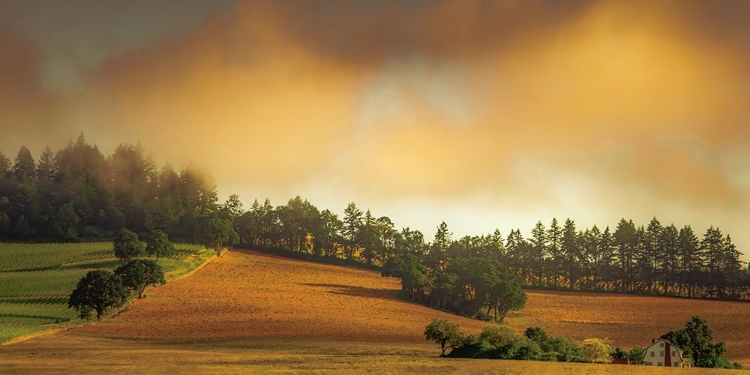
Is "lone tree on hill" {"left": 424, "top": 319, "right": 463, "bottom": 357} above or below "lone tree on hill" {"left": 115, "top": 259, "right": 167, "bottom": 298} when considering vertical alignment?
below

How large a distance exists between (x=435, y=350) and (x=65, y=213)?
147 meters

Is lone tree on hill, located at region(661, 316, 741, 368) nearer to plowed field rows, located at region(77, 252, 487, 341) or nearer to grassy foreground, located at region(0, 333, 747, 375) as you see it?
grassy foreground, located at region(0, 333, 747, 375)

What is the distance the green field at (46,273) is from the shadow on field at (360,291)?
30.6m

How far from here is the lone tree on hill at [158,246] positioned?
5851 inches

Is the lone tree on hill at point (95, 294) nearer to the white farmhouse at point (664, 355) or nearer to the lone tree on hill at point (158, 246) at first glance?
the lone tree on hill at point (158, 246)

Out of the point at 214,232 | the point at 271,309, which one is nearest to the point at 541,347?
the point at 271,309

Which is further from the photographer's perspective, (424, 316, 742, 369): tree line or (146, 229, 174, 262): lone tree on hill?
(146, 229, 174, 262): lone tree on hill

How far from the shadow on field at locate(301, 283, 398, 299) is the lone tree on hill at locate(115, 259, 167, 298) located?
117ft

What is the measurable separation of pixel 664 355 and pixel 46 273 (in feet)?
400

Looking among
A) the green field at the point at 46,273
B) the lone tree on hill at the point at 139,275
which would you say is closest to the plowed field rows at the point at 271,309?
the lone tree on hill at the point at 139,275

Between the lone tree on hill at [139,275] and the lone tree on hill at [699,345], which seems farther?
the lone tree on hill at [139,275]

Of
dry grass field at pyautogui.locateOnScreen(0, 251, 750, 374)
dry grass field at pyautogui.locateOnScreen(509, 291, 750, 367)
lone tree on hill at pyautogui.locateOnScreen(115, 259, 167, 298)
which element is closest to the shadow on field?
dry grass field at pyautogui.locateOnScreen(0, 251, 750, 374)

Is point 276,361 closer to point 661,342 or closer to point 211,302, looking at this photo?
point 661,342

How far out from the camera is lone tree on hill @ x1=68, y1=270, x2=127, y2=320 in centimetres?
10094
